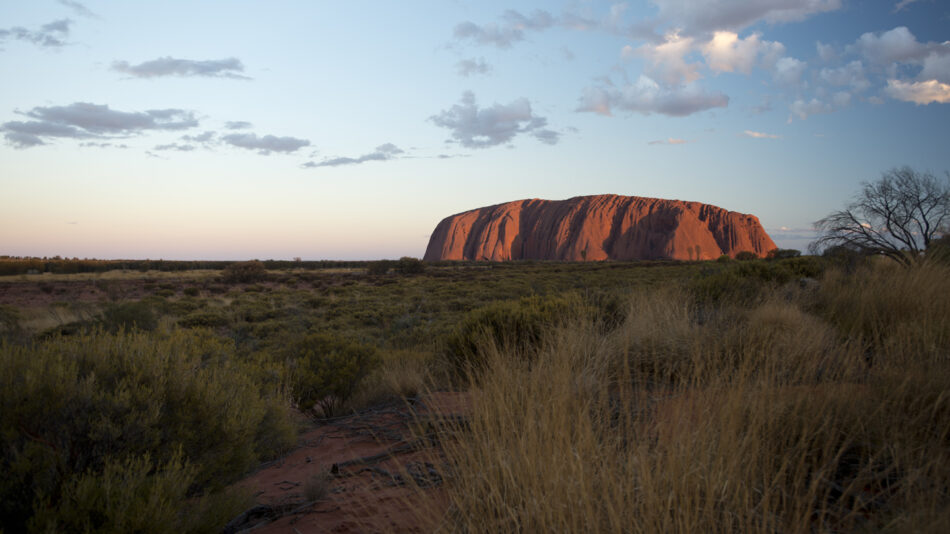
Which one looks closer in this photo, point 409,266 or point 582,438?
point 582,438

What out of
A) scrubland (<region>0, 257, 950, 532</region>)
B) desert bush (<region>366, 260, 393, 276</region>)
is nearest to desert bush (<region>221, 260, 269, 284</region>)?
desert bush (<region>366, 260, 393, 276</region>)

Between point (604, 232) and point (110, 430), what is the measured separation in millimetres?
97663

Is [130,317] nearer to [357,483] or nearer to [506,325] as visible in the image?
[506,325]

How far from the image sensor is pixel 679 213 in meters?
91.5

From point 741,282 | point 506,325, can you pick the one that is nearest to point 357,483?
point 506,325

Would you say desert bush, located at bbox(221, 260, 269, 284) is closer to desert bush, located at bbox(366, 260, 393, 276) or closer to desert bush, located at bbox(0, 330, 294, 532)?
desert bush, located at bbox(366, 260, 393, 276)

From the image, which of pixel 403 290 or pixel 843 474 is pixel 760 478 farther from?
pixel 403 290

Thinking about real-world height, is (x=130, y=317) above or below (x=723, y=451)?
below

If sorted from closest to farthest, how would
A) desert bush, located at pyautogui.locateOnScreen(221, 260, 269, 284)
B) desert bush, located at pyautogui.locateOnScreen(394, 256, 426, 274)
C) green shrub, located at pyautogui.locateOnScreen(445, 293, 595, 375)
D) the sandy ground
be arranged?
the sandy ground, green shrub, located at pyautogui.locateOnScreen(445, 293, 595, 375), desert bush, located at pyautogui.locateOnScreen(221, 260, 269, 284), desert bush, located at pyautogui.locateOnScreen(394, 256, 426, 274)

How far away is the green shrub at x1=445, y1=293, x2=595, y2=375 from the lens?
21.6 feet

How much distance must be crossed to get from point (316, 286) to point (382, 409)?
28.5 metres

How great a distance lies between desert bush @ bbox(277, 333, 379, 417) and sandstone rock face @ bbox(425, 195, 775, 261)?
85867 millimetres

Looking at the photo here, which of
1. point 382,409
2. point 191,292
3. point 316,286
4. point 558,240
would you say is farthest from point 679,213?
point 382,409

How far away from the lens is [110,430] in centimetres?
229
